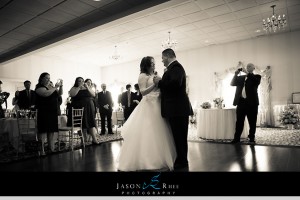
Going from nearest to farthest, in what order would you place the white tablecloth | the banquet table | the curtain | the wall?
the banquet table < the white tablecloth < the wall < the curtain

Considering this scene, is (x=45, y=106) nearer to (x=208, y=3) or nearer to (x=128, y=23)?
(x=128, y=23)

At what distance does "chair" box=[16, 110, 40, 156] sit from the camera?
4430mm

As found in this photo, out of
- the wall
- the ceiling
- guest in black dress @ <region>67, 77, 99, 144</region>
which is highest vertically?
the ceiling

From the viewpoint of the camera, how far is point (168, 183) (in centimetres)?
249

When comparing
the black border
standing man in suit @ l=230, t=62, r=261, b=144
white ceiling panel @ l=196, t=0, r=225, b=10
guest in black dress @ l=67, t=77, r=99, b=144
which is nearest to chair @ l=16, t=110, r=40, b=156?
guest in black dress @ l=67, t=77, r=99, b=144

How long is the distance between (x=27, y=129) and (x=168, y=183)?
335 cm

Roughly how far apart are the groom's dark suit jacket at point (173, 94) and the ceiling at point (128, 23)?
9.49ft

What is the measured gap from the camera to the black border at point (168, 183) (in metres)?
2.37

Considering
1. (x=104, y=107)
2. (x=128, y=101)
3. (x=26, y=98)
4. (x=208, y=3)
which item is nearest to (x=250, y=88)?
(x=208, y=3)

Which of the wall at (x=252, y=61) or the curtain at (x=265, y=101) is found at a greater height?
the wall at (x=252, y=61)

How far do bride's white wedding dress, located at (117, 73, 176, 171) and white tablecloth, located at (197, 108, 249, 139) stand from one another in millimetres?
2868

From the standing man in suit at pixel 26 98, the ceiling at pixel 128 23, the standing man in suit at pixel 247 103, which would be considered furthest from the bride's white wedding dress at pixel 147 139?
the standing man in suit at pixel 26 98

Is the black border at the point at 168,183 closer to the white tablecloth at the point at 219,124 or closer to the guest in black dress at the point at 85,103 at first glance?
the guest in black dress at the point at 85,103

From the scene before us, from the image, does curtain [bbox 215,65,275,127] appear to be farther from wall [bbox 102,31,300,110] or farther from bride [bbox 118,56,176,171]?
bride [bbox 118,56,176,171]
